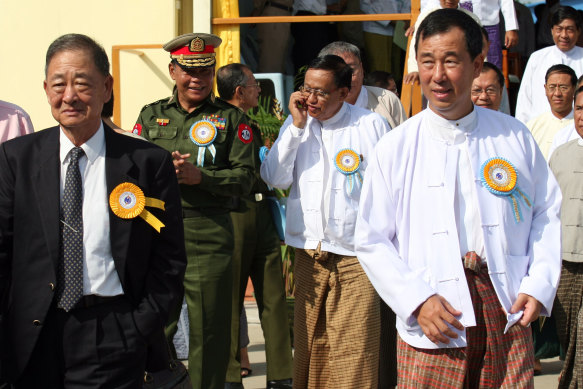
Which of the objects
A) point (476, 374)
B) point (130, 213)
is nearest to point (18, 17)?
point (130, 213)

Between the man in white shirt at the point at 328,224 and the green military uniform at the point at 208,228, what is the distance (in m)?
0.30

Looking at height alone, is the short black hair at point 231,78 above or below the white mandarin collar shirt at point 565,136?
above

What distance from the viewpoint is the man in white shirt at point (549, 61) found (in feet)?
25.5

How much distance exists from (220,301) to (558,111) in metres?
3.28

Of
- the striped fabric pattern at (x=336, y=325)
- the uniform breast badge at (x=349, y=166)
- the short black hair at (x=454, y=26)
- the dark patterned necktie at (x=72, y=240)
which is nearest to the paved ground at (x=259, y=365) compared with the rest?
the striped fabric pattern at (x=336, y=325)

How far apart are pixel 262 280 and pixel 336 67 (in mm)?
1578

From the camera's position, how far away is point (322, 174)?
493cm

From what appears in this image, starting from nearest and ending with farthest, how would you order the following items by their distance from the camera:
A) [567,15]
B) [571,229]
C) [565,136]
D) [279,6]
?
[571,229], [565,136], [567,15], [279,6]

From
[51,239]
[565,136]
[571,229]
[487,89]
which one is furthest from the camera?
[565,136]

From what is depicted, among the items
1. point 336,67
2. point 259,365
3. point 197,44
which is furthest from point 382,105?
A: point 259,365

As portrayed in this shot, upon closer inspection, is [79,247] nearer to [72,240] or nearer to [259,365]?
[72,240]

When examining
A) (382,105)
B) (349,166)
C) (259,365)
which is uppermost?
(382,105)

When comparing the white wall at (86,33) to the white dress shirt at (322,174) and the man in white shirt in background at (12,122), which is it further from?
the man in white shirt in background at (12,122)

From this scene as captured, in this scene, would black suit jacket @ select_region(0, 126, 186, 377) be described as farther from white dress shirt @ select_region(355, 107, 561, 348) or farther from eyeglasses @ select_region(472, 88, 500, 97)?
eyeglasses @ select_region(472, 88, 500, 97)
